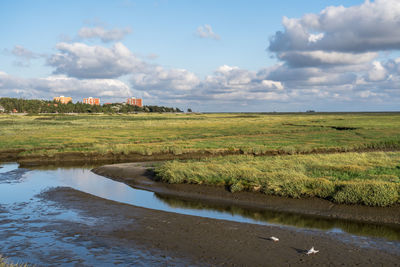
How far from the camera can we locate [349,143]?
1688 inches

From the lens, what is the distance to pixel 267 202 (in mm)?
17359

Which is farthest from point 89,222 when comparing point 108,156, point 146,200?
point 108,156

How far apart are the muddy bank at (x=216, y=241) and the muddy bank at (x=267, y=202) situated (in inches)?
124

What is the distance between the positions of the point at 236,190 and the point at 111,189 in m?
8.21

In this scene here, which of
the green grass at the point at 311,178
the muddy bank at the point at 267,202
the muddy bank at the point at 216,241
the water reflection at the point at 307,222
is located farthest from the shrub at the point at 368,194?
the muddy bank at the point at 216,241

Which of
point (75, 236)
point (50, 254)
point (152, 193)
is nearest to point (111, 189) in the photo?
point (152, 193)

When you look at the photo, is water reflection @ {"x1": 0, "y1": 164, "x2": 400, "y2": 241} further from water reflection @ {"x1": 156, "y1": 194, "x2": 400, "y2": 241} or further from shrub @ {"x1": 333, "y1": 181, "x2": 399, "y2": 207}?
shrub @ {"x1": 333, "y1": 181, "x2": 399, "y2": 207}

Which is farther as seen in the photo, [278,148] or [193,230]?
[278,148]

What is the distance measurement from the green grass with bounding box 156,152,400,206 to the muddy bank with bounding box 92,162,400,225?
442mm

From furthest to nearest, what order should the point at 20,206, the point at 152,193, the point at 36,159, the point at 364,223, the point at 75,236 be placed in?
the point at 36,159
the point at 152,193
the point at 20,206
the point at 364,223
the point at 75,236

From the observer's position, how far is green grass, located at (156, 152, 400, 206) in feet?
53.0

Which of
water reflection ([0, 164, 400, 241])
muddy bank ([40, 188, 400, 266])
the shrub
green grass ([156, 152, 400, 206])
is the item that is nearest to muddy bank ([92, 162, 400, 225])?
the shrub

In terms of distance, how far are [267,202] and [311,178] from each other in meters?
3.45

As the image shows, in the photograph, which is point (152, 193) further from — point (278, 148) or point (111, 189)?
point (278, 148)
